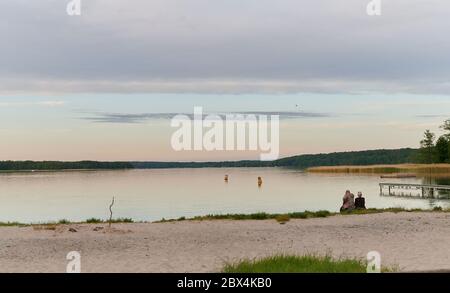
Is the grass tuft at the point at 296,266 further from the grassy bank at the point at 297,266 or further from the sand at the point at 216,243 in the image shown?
the sand at the point at 216,243

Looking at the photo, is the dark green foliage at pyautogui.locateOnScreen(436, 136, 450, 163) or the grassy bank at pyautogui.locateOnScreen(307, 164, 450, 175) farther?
the dark green foliage at pyautogui.locateOnScreen(436, 136, 450, 163)

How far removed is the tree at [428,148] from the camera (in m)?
81.4

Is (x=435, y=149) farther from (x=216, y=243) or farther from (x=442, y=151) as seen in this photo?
(x=216, y=243)

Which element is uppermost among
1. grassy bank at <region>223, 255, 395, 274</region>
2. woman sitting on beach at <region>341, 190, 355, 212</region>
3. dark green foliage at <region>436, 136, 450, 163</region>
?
dark green foliage at <region>436, 136, 450, 163</region>

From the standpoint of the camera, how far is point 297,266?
809 centimetres

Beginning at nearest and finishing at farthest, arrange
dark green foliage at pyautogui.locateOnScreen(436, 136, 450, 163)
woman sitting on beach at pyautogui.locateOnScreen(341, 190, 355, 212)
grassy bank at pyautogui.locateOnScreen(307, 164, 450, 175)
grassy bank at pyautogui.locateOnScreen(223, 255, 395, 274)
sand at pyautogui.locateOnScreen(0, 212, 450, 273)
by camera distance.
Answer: grassy bank at pyautogui.locateOnScreen(223, 255, 395, 274), sand at pyautogui.locateOnScreen(0, 212, 450, 273), woman sitting on beach at pyautogui.locateOnScreen(341, 190, 355, 212), grassy bank at pyautogui.locateOnScreen(307, 164, 450, 175), dark green foliage at pyautogui.locateOnScreen(436, 136, 450, 163)

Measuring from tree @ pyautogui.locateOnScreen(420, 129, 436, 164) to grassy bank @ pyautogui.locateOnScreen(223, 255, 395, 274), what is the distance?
251 ft

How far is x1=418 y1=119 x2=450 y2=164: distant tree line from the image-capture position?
78.4 meters

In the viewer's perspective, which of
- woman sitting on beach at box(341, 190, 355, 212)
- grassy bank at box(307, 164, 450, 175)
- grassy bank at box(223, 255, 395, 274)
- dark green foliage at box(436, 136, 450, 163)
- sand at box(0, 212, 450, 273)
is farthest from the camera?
A: dark green foliage at box(436, 136, 450, 163)

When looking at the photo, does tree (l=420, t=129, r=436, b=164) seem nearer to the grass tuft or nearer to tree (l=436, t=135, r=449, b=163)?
tree (l=436, t=135, r=449, b=163)

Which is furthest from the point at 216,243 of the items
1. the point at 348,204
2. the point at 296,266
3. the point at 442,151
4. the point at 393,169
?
the point at 393,169

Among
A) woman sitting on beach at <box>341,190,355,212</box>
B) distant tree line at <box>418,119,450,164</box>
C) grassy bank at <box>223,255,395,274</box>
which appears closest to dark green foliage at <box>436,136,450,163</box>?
distant tree line at <box>418,119,450,164</box>

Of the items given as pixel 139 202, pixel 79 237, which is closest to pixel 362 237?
pixel 79 237

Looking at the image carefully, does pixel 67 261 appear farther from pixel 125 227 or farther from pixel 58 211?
pixel 58 211
